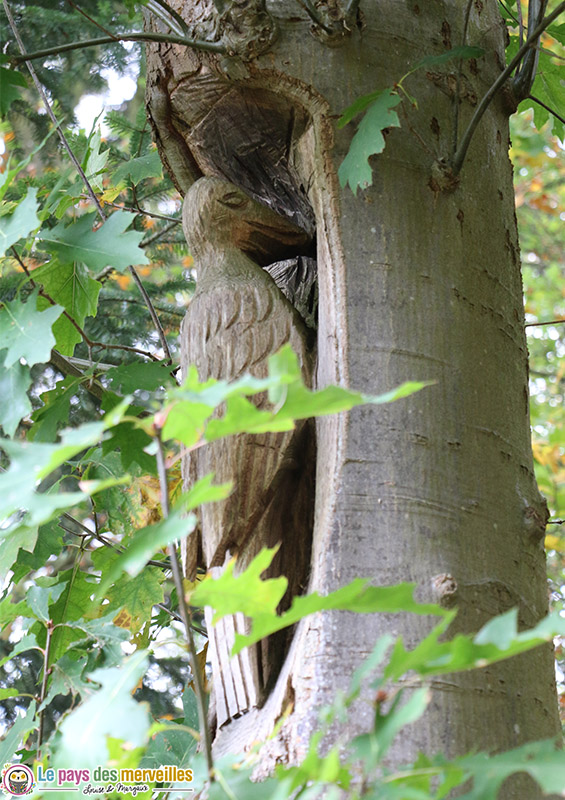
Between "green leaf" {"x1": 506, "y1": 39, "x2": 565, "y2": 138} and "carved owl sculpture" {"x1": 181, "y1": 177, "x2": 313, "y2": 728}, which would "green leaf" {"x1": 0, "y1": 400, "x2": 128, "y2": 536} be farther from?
"green leaf" {"x1": 506, "y1": 39, "x2": 565, "y2": 138}

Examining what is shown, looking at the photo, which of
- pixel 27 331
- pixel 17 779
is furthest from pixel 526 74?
pixel 17 779

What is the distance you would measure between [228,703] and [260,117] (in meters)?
1.07

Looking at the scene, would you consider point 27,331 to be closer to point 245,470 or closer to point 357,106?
point 245,470

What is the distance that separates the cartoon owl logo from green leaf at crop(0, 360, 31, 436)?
61 centimetres

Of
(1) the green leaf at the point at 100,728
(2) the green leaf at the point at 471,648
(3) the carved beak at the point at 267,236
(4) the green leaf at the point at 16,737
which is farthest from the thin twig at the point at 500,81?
(4) the green leaf at the point at 16,737

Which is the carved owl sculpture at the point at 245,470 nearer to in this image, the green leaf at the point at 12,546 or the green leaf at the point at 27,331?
the green leaf at the point at 27,331

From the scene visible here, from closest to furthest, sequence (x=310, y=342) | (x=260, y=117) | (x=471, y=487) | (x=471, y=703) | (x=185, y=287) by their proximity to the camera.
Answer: (x=471, y=703), (x=471, y=487), (x=310, y=342), (x=260, y=117), (x=185, y=287)

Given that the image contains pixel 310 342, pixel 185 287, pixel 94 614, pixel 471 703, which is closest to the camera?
pixel 471 703

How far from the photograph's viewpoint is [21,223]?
126cm

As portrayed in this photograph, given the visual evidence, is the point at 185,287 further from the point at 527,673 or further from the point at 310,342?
the point at 527,673

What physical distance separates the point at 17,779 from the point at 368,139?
138 centimetres

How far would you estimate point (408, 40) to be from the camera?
158 cm

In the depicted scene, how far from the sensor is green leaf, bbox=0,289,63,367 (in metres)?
1.25

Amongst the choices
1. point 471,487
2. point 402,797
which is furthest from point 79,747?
point 471,487
